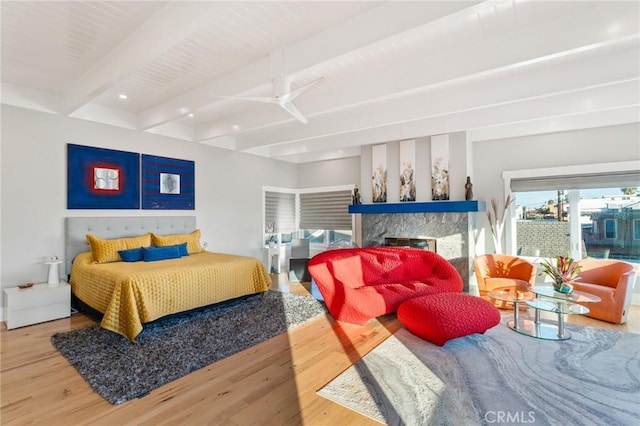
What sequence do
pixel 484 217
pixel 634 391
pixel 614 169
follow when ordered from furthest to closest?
pixel 484 217, pixel 614 169, pixel 634 391

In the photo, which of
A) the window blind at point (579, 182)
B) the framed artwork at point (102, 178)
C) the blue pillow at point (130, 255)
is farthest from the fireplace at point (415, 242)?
the framed artwork at point (102, 178)

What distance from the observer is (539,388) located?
2.37 metres

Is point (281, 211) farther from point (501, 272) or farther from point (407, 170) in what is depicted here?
point (501, 272)

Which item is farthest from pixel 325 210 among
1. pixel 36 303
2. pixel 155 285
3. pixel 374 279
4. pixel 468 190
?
pixel 36 303

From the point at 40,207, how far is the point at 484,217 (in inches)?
269

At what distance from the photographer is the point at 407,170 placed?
5.92 meters

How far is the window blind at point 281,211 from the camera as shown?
23.8 feet

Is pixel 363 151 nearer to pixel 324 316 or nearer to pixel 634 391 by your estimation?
pixel 324 316

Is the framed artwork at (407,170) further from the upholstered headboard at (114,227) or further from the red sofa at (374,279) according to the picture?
the upholstered headboard at (114,227)

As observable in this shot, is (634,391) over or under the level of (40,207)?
under

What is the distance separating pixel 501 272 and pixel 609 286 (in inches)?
48.1

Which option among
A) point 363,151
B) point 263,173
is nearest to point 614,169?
point 363,151

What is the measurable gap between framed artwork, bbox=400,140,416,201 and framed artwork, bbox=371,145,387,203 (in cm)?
35

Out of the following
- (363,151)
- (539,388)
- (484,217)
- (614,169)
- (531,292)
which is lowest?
(539,388)
